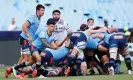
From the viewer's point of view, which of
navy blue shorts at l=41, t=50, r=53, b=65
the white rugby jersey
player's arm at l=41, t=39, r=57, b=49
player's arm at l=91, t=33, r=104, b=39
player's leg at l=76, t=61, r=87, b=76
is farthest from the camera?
the white rugby jersey

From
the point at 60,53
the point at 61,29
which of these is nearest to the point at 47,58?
the point at 60,53

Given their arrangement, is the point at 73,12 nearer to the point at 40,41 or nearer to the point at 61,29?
the point at 61,29

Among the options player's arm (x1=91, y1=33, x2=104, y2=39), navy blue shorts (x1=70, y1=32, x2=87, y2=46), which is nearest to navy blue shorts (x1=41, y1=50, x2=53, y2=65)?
navy blue shorts (x1=70, y1=32, x2=87, y2=46)

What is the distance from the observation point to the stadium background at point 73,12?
81.6ft

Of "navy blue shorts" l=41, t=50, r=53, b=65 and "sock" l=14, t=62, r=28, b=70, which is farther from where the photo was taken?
"sock" l=14, t=62, r=28, b=70

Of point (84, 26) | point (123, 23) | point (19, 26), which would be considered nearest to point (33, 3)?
point (19, 26)

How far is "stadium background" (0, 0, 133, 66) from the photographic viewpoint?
81.6ft

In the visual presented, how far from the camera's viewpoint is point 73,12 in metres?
25.2

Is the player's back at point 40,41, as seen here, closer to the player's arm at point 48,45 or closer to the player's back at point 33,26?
the player's arm at point 48,45

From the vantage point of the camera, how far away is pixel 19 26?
24812mm

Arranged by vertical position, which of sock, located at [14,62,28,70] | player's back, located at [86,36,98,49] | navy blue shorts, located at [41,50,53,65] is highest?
player's back, located at [86,36,98,49]

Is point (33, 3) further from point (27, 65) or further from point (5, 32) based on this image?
point (27, 65)

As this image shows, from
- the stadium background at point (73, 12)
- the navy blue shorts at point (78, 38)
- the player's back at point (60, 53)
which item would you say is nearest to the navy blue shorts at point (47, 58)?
the player's back at point (60, 53)

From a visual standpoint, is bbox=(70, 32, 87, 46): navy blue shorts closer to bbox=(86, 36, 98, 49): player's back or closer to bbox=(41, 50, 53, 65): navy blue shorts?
bbox=(86, 36, 98, 49): player's back
